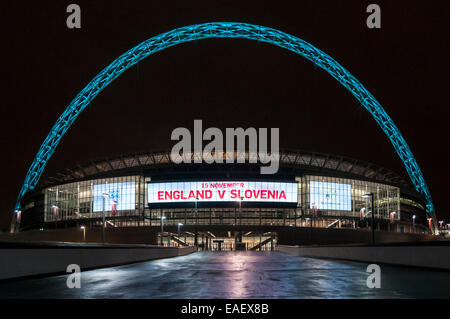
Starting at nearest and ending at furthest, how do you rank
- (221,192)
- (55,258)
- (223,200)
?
(55,258) → (223,200) → (221,192)

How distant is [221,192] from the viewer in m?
97.7

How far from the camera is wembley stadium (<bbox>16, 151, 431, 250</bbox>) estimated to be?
97562 millimetres

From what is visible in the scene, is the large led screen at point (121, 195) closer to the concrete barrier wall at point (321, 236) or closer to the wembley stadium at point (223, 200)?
the wembley stadium at point (223, 200)

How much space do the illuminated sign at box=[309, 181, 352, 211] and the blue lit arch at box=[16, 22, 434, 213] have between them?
15508 millimetres

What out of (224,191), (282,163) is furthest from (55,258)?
(282,163)

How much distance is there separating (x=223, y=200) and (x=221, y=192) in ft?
5.70

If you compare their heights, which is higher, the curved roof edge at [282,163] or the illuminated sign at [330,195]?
the curved roof edge at [282,163]

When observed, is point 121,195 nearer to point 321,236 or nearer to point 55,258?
point 321,236

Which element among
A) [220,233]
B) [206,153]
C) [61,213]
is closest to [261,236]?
[220,233]

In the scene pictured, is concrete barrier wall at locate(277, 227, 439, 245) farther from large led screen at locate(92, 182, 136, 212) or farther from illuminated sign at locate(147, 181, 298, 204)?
large led screen at locate(92, 182, 136, 212)

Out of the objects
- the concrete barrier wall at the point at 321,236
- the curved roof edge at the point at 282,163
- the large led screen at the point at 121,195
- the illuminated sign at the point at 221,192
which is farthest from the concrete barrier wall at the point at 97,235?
the concrete barrier wall at the point at 321,236

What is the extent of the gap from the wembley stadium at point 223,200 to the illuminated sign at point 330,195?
8.8 inches

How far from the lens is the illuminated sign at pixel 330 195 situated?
334 ft

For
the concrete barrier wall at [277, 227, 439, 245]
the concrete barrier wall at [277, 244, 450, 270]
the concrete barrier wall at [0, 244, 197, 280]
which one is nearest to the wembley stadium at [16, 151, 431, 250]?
the concrete barrier wall at [277, 227, 439, 245]
